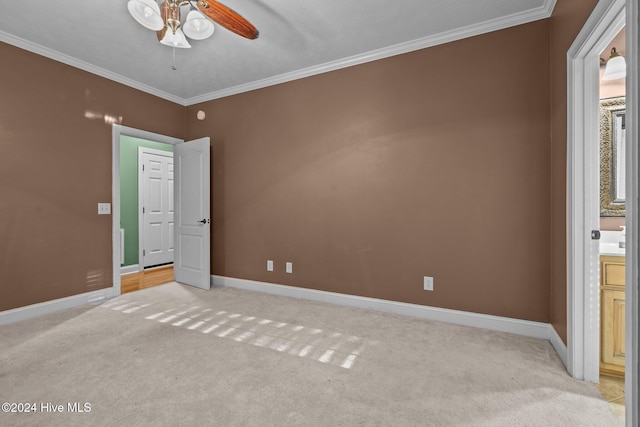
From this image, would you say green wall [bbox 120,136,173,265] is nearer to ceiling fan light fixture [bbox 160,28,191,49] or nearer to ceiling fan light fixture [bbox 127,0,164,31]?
ceiling fan light fixture [bbox 160,28,191,49]

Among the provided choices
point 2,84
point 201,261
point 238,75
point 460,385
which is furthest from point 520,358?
point 2,84

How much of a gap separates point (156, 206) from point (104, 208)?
2.02 metres

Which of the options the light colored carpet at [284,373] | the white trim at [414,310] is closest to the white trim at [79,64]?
the light colored carpet at [284,373]

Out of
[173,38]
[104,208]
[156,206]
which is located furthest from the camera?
[156,206]

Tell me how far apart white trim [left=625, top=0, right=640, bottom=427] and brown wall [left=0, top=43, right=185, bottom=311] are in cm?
441

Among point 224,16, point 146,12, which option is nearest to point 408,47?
point 224,16

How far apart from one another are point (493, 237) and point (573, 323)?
0.90 metres

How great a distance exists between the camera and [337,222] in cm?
338

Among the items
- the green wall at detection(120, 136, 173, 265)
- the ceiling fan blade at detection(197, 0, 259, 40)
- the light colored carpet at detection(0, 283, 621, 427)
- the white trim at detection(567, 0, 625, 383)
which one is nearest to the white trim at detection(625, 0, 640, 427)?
the light colored carpet at detection(0, 283, 621, 427)

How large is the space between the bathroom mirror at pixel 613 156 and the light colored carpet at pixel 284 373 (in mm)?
1187

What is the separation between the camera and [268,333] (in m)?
2.62

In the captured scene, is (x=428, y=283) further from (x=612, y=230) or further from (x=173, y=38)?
(x=173, y=38)

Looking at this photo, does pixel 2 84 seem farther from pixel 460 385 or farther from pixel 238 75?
pixel 460 385

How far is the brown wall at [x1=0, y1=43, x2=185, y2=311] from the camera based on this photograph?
9.39ft
